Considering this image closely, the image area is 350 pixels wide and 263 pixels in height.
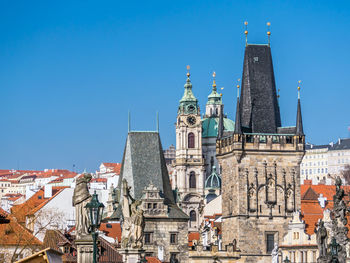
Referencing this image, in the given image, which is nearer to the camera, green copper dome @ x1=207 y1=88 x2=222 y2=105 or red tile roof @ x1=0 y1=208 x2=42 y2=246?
red tile roof @ x1=0 y1=208 x2=42 y2=246

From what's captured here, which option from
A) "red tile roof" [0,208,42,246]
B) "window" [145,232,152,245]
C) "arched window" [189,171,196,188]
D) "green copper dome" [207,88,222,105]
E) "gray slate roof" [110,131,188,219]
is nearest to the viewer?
"red tile roof" [0,208,42,246]

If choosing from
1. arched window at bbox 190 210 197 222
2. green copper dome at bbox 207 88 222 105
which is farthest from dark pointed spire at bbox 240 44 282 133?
green copper dome at bbox 207 88 222 105

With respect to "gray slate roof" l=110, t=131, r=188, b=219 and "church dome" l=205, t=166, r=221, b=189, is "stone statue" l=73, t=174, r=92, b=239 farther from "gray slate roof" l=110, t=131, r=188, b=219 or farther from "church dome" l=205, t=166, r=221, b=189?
"church dome" l=205, t=166, r=221, b=189

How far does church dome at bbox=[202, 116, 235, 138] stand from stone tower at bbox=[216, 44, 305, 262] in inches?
2918

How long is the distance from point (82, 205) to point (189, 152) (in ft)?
383

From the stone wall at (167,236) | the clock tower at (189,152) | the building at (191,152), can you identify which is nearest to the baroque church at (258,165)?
the stone wall at (167,236)

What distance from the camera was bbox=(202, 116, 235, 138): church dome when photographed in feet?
484

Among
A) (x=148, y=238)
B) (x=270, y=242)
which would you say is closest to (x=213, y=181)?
(x=270, y=242)

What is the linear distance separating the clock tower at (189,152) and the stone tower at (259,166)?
6249 cm

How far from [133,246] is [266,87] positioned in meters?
38.7

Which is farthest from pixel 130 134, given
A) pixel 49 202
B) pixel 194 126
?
pixel 194 126

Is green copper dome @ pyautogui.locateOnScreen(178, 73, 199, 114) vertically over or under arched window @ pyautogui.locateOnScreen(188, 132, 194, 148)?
over

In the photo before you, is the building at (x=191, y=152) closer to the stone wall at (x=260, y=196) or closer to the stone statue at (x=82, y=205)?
the stone wall at (x=260, y=196)

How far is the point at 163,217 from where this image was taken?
69.1 metres
